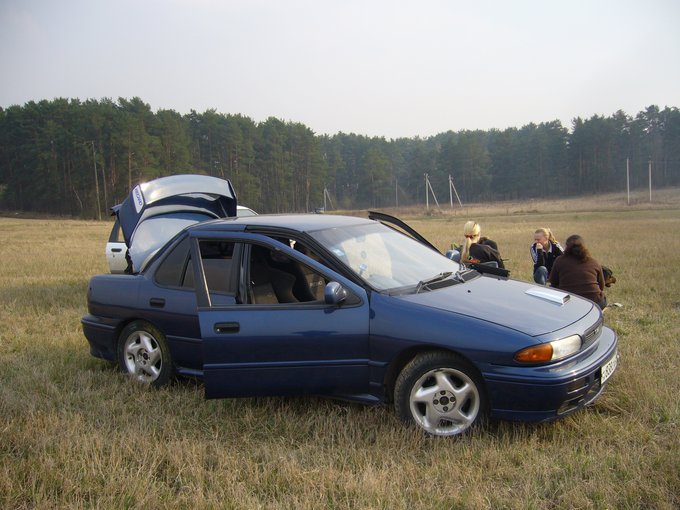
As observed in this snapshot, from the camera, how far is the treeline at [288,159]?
197 feet

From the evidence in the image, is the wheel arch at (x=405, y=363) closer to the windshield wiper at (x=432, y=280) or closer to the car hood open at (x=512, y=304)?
the car hood open at (x=512, y=304)

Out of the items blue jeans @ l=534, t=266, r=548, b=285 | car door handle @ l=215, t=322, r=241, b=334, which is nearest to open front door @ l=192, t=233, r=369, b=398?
car door handle @ l=215, t=322, r=241, b=334

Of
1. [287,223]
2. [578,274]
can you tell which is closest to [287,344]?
[287,223]

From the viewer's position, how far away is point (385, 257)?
191 inches

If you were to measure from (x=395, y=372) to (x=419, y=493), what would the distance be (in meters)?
1.03

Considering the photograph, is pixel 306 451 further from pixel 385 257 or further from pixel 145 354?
pixel 145 354

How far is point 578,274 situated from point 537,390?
3339mm

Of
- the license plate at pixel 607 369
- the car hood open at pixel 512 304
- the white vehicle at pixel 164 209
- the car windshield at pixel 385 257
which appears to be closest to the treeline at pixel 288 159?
the white vehicle at pixel 164 209

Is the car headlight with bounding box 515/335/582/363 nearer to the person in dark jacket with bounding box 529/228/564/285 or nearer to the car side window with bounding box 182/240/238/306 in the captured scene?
the car side window with bounding box 182/240/238/306

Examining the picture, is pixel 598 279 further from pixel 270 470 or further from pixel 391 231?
pixel 270 470

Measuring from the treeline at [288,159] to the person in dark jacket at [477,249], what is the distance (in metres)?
52.9

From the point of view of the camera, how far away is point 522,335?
3.77 metres

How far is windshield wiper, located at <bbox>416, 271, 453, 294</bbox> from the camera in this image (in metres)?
4.44

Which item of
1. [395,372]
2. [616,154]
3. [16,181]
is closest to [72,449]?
[395,372]
